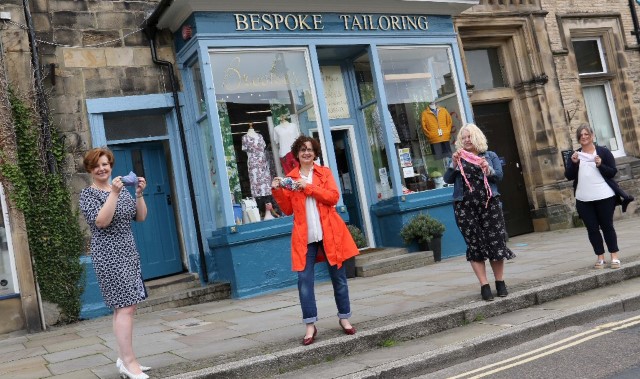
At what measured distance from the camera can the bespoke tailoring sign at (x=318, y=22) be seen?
31.4ft

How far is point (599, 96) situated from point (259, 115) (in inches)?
368

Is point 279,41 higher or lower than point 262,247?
higher

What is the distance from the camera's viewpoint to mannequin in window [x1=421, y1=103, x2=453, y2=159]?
1143 cm

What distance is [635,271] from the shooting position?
721 cm

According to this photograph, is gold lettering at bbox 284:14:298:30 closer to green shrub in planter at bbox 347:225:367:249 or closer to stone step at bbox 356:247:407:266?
green shrub in planter at bbox 347:225:367:249

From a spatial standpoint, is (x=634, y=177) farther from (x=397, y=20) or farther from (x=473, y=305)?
(x=473, y=305)

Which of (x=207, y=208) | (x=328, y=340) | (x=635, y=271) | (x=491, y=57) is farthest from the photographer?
(x=491, y=57)

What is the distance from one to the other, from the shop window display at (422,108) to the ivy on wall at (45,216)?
574 cm

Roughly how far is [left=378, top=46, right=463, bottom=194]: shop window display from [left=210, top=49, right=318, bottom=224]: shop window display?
5.92 feet

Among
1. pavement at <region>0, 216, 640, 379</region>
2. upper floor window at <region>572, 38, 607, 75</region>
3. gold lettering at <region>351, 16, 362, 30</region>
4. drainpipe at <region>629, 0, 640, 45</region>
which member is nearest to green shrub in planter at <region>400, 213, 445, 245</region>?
pavement at <region>0, 216, 640, 379</region>

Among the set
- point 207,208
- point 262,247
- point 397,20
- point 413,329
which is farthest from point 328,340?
point 397,20

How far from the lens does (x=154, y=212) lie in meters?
9.87

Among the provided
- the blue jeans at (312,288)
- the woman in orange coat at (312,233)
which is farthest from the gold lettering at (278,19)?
the blue jeans at (312,288)

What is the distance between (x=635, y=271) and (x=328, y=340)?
427 centimetres
